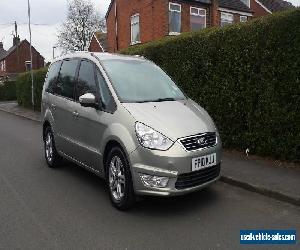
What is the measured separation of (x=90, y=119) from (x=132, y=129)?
1109mm

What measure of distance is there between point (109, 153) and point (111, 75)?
124 cm

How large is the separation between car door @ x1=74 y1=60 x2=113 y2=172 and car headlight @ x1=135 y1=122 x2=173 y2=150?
2.39 ft

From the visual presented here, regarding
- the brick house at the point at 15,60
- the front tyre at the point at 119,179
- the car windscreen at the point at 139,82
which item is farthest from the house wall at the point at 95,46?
the brick house at the point at 15,60

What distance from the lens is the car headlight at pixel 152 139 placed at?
5.13 m

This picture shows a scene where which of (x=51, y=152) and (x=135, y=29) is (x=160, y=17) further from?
(x=51, y=152)

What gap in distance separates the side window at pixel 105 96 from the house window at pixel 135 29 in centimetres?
2083

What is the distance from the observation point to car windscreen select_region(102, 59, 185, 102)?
6.05 meters

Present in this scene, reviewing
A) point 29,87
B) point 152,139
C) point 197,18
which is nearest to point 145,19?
point 197,18

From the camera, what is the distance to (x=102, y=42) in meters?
37.3

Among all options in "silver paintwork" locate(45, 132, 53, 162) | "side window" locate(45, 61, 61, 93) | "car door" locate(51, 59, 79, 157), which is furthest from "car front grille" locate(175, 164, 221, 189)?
"side window" locate(45, 61, 61, 93)

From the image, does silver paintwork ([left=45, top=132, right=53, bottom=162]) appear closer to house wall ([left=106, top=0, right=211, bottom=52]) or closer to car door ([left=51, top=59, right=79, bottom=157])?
car door ([left=51, top=59, right=79, bottom=157])

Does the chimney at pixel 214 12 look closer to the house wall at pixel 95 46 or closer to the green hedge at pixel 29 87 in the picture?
the green hedge at pixel 29 87

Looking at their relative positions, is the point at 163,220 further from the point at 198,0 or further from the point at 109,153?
the point at 198,0

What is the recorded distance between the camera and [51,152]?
8.07 m
